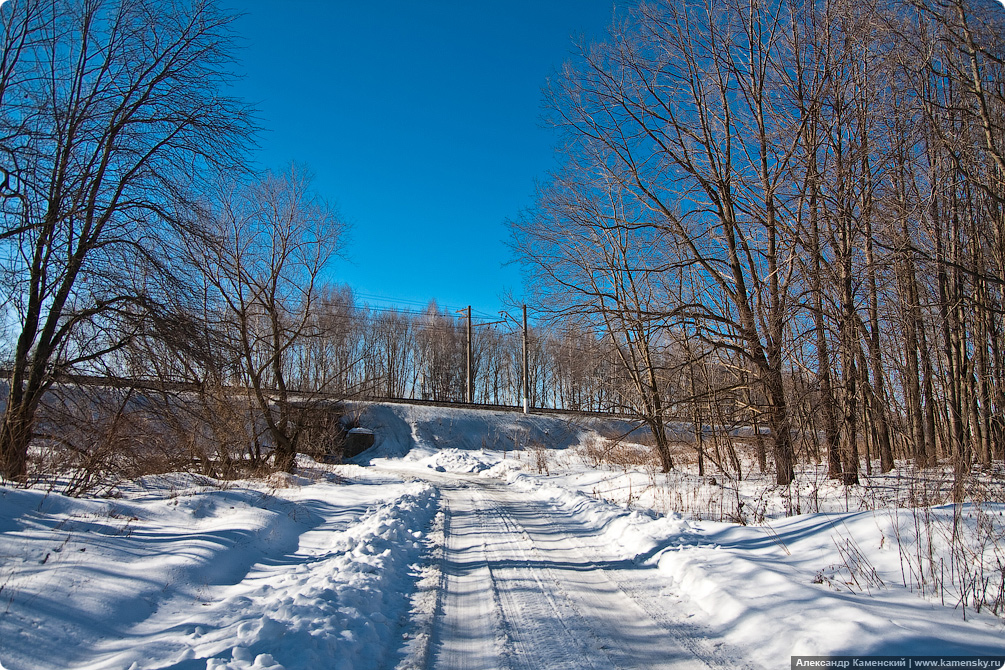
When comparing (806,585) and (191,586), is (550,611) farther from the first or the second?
(191,586)

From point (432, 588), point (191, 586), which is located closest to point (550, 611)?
point (432, 588)

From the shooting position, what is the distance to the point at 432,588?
5.42 metres

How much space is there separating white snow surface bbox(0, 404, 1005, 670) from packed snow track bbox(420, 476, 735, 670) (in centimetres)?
2

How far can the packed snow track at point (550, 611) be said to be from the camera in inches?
147

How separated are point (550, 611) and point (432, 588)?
4.56 ft

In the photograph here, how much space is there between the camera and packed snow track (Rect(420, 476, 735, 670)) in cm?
372

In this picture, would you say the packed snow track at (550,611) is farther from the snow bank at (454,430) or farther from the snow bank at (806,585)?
the snow bank at (454,430)

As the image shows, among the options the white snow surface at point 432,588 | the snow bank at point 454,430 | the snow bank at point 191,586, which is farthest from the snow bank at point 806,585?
the snow bank at point 454,430

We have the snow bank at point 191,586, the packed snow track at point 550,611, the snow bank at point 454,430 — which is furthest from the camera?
the snow bank at point 454,430

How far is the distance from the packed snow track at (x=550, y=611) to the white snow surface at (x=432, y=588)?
2cm

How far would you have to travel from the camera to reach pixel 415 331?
60656 mm

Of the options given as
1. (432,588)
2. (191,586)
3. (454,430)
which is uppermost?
(454,430)

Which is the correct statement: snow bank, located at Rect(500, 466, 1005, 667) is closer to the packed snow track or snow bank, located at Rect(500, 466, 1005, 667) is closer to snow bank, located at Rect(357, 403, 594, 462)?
the packed snow track

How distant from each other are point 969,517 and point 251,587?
→ 7.35 metres
